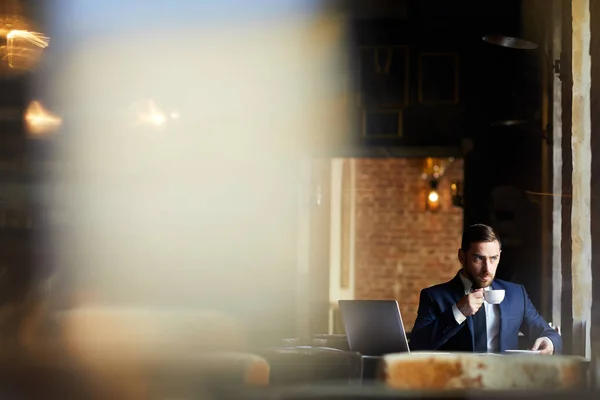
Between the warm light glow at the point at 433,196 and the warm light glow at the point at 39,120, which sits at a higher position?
the warm light glow at the point at 39,120

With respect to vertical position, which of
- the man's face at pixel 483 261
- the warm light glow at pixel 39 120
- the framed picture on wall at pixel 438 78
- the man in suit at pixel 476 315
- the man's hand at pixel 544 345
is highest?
the framed picture on wall at pixel 438 78

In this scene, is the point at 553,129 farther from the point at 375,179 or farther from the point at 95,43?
the point at 375,179

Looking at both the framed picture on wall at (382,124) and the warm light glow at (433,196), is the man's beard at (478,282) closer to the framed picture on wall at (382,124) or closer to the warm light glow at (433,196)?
the framed picture on wall at (382,124)

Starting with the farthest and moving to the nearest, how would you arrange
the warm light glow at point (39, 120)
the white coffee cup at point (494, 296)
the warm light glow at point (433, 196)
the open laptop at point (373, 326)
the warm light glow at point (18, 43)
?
1. the warm light glow at point (433, 196)
2. the warm light glow at point (39, 120)
3. the warm light glow at point (18, 43)
4. the open laptop at point (373, 326)
5. the white coffee cup at point (494, 296)

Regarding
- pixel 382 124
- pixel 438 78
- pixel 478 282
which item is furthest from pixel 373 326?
pixel 438 78

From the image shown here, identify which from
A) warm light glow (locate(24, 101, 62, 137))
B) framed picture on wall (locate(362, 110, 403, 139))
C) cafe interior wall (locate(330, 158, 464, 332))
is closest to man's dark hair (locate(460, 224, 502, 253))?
warm light glow (locate(24, 101, 62, 137))

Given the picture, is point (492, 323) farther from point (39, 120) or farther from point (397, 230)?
point (397, 230)

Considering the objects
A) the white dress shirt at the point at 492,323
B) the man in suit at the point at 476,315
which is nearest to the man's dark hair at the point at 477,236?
the man in suit at the point at 476,315

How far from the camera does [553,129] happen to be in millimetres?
4977

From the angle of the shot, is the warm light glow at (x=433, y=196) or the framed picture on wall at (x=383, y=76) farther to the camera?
the warm light glow at (x=433, y=196)

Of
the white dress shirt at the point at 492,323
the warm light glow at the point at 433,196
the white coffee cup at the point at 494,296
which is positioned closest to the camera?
the white coffee cup at the point at 494,296

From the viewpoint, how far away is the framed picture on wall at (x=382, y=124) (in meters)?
6.82

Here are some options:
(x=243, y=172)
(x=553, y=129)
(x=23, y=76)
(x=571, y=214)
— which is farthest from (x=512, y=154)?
(x=23, y=76)

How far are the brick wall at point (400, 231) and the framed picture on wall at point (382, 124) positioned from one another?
306 cm
